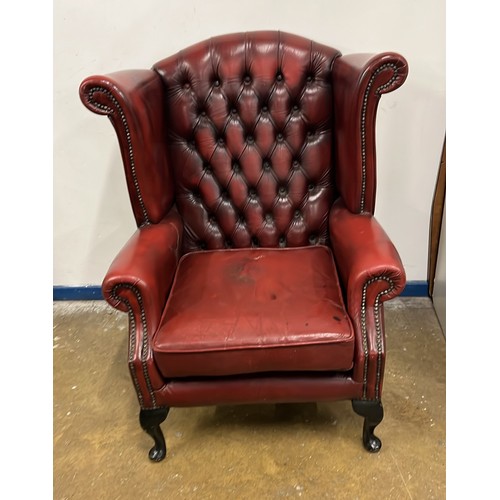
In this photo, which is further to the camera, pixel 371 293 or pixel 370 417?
pixel 370 417

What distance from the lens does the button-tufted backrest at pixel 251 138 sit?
62.2 inches

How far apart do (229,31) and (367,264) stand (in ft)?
3.54

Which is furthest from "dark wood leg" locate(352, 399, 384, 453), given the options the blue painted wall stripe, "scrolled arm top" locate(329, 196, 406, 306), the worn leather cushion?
the blue painted wall stripe

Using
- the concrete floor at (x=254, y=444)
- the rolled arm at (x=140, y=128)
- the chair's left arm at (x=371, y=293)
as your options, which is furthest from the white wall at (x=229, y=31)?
the chair's left arm at (x=371, y=293)

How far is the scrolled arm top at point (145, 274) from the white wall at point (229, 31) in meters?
0.65

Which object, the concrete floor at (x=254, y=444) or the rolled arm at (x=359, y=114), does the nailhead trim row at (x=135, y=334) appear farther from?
the rolled arm at (x=359, y=114)

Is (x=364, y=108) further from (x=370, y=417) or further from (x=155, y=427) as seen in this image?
(x=155, y=427)

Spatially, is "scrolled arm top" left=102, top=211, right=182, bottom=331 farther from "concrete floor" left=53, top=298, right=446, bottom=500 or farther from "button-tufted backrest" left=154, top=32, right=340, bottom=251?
"concrete floor" left=53, top=298, right=446, bottom=500

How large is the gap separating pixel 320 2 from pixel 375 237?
3.11 feet

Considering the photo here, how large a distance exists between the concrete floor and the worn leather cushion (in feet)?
1.19

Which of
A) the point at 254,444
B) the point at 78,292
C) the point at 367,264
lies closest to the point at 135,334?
the point at 254,444

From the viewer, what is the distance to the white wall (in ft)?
5.68

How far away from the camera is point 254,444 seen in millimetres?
1501

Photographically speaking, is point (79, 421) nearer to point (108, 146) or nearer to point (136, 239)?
point (136, 239)
